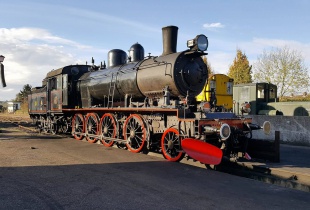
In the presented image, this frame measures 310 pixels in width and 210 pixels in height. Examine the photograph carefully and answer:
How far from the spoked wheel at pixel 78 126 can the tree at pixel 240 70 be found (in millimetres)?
32112

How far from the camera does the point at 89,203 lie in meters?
4.79

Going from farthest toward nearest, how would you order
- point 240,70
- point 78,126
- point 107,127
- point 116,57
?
point 240,70, point 78,126, point 116,57, point 107,127

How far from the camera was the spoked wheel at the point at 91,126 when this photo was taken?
41.2 feet

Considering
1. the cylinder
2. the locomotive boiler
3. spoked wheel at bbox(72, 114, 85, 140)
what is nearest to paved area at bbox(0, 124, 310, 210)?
the locomotive boiler

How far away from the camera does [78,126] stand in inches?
552

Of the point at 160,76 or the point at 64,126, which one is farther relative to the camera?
the point at 64,126

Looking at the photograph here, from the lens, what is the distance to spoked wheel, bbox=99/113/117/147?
448 inches

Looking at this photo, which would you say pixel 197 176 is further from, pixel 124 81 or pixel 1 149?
pixel 1 149

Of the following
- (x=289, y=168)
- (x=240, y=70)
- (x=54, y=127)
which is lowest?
(x=289, y=168)

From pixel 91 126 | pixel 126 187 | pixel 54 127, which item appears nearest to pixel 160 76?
pixel 126 187

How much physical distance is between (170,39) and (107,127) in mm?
4263

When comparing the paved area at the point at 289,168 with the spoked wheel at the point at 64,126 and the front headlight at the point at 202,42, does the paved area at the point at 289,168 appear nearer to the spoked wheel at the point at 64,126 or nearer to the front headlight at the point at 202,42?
the front headlight at the point at 202,42

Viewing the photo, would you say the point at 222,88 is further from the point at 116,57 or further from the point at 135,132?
the point at 135,132

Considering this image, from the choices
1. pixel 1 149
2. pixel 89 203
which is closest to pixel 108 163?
pixel 89 203
